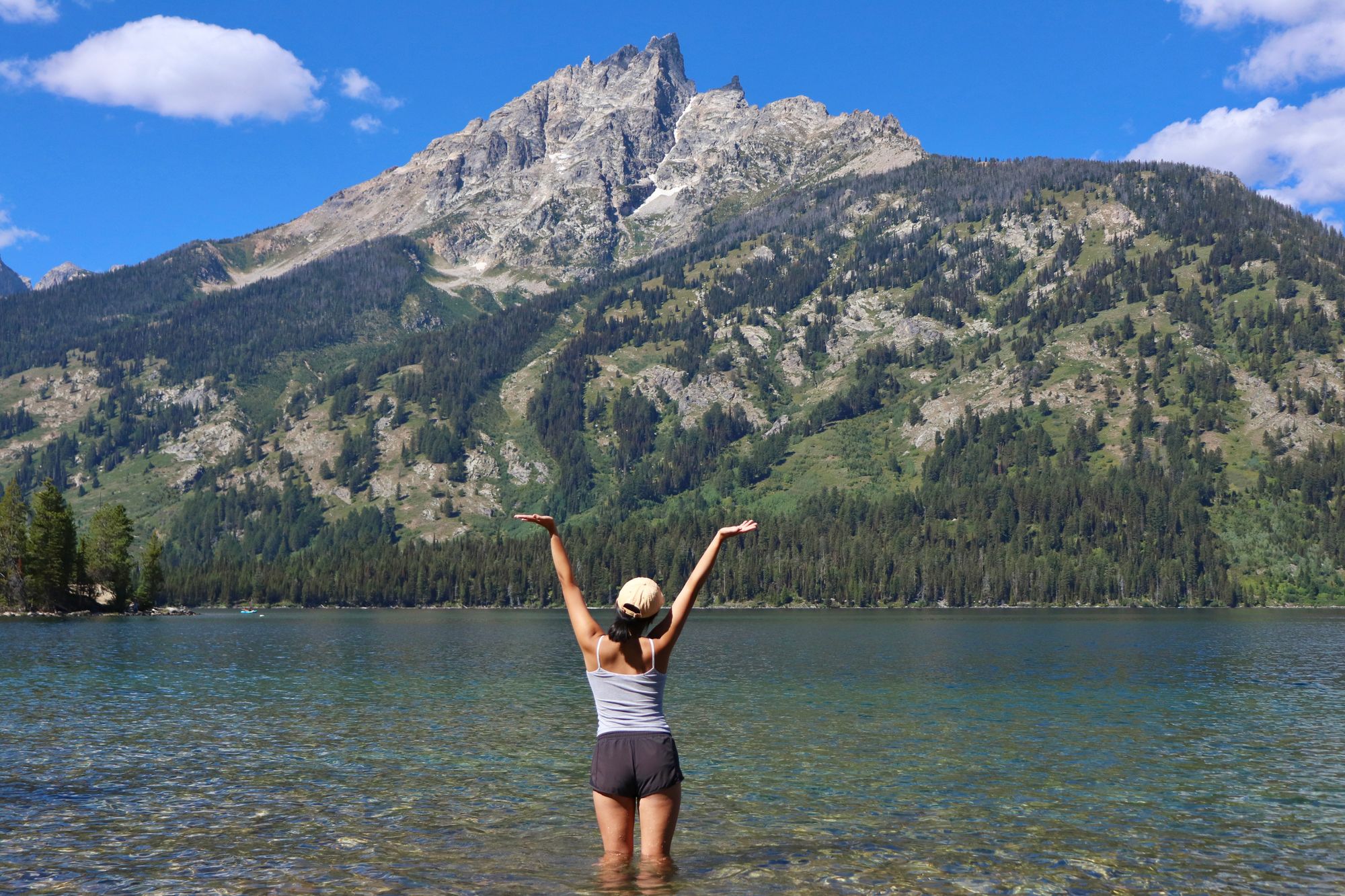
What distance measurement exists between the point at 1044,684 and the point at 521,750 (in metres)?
47.3

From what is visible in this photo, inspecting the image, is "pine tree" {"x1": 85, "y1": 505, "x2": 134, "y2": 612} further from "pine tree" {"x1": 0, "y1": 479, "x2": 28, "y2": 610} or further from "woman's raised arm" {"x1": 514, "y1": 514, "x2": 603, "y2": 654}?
"woman's raised arm" {"x1": 514, "y1": 514, "x2": 603, "y2": 654}

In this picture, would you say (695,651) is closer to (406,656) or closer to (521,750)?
(406,656)

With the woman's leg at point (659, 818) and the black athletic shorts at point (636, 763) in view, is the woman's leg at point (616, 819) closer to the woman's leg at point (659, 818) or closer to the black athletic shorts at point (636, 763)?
the woman's leg at point (659, 818)

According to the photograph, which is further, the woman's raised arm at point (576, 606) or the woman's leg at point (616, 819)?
the woman's leg at point (616, 819)

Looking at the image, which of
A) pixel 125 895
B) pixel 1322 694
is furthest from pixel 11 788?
pixel 1322 694

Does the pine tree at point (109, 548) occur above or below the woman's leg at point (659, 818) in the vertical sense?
above

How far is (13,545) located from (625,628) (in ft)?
596

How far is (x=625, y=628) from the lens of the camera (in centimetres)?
1639

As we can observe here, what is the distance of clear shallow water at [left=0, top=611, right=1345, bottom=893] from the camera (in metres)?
23.6

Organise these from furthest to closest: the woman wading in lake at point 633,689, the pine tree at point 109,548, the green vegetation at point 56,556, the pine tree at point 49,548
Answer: the pine tree at point 109,548 → the green vegetation at point 56,556 → the pine tree at point 49,548 → the woman wading in lake at point 633,689

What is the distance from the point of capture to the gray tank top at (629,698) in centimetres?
1684

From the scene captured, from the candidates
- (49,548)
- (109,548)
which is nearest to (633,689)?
(49,548)

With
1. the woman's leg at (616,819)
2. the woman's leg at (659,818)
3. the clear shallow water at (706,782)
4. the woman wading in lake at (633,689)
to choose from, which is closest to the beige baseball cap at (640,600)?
the woman wading in lake at (633,689)

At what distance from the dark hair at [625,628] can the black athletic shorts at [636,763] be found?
5.70 feet
